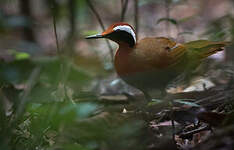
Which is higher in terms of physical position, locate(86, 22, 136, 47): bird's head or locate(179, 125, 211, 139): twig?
locate(86, 22, 136, 47): bird's head

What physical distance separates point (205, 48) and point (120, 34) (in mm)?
930

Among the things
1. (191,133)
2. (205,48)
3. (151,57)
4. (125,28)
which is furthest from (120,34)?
(191,133)

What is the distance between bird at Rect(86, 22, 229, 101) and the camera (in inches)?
159

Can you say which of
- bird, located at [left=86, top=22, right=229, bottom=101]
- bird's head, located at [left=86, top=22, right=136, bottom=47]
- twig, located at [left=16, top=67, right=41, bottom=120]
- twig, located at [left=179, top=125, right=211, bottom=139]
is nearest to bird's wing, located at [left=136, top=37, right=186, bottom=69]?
bird, located at [left=86, top=22, right=229, bottom=101]

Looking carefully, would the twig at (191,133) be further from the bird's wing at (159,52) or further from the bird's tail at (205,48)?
the bird's tail at (205,48)

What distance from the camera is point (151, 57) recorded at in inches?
159

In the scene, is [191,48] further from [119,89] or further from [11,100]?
[11,100]

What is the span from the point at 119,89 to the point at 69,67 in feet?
10.2

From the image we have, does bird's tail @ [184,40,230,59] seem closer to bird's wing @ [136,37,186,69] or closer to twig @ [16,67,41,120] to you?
bird's wing @ [136,37,186,69]

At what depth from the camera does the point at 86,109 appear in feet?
7.09

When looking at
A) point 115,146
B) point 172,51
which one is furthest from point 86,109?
point 172,51

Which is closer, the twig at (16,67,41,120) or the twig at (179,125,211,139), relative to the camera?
the twig at (16,67,41,120)

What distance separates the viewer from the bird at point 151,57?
4.04 metres

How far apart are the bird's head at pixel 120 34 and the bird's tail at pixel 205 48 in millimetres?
683
